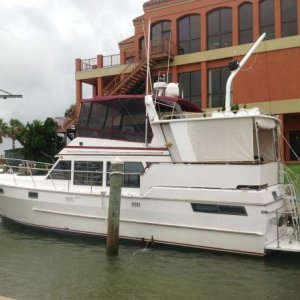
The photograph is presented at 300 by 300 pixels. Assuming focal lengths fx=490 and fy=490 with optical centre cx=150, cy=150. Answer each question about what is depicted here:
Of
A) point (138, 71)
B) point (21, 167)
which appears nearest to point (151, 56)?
point (138, 71)

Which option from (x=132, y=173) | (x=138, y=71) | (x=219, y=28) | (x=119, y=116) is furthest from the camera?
(x=138, y=71)

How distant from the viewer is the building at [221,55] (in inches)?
1084

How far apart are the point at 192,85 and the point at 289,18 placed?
7.22 meters

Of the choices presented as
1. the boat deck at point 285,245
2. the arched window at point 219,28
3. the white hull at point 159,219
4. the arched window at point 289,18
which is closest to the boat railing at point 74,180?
the white hull at point 159,219

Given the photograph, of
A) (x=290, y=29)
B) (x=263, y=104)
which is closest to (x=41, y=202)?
(x=263, y=104)

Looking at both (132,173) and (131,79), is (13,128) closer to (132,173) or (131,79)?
(131,79)

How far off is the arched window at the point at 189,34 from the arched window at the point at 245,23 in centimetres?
292

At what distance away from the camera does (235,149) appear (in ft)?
37.8

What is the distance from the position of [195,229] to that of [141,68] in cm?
2059

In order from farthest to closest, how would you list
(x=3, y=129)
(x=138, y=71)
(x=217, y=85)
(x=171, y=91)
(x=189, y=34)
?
(x=3, y=129) → (x=189, y=34) → (x=138, y=71) → (x=217, y=85) → (x=171, y=91)

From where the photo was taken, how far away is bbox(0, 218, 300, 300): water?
8.98 metres

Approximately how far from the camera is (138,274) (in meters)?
10.2

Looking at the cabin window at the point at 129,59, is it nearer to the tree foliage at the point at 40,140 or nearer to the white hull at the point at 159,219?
the tree foliage at the point at 40,140

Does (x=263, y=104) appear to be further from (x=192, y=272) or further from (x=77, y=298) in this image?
(x=77, y=298)
